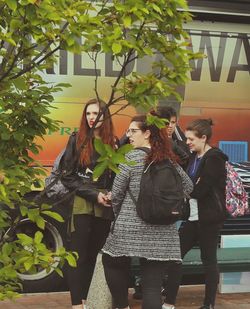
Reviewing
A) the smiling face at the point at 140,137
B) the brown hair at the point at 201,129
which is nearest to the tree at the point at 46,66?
the smiling face at the point at 140,137

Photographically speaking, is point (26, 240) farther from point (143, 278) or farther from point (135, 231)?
point (143, 278)

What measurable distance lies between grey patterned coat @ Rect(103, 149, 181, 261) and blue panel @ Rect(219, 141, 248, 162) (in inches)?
123

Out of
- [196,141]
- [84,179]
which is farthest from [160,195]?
[196,141]

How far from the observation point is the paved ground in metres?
6.27

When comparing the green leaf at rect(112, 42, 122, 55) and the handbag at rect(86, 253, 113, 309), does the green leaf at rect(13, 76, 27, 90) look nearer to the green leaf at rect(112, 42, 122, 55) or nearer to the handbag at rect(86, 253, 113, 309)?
the green leaf at rect(112, 42, 122, 55)

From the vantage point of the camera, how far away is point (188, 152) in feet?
20.2

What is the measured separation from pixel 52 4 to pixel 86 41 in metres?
0.20

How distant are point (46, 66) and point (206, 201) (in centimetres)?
313

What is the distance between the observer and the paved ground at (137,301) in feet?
20.6

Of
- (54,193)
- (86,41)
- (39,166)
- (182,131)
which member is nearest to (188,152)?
(182,131)

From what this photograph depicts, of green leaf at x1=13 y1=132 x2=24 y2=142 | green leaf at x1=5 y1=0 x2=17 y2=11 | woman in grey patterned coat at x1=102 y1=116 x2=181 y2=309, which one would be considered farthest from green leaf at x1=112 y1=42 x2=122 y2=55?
woman in grey patterned coat at x1=102 y1=116 x2=181 y2=309

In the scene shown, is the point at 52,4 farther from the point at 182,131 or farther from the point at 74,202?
the point at 182,131

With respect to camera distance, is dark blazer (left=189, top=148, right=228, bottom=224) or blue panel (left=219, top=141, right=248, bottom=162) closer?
dark blazer (left=189, top=148, right=228, bottom=224)

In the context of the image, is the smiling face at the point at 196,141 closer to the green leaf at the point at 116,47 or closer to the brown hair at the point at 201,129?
the brown hair at the point at 201,129
